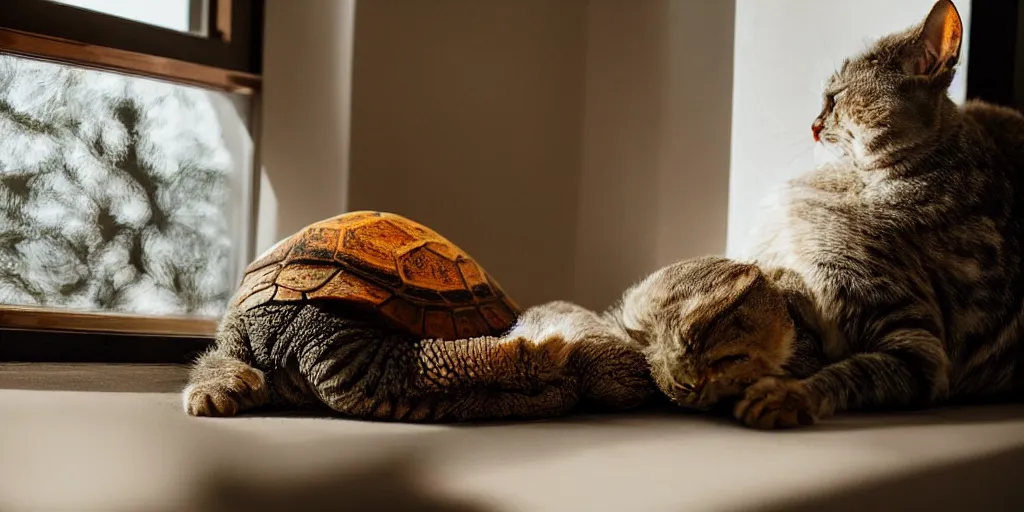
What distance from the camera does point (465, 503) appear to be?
71cm

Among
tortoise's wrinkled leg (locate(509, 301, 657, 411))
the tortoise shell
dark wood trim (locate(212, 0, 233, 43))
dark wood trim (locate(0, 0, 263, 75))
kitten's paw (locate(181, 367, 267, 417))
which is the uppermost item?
dark wood trim (locate(212, 0, 233, 43))

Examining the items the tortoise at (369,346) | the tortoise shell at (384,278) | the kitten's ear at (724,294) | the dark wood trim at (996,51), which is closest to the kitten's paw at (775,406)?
the kitten's ear at (724,294)

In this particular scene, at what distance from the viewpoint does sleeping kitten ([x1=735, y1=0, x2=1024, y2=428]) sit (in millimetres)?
1224

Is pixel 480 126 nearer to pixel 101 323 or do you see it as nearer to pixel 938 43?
pixel 101 323

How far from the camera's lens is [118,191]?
2.23 m

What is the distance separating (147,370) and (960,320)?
1763 millimetres

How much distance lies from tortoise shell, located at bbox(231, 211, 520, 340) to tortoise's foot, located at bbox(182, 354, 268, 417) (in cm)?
10

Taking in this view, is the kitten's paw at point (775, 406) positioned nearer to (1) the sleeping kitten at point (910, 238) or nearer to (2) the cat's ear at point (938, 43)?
(1) the sleeping kitten at point (910, 238)

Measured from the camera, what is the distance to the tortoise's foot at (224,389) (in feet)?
3.39

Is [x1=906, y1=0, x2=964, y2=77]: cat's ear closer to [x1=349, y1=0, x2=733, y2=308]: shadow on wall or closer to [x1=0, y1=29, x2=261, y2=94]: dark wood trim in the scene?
[x1=349, y1=0, x2=733, y2=308]: shadow on wall

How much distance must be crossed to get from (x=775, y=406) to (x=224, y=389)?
0.76m

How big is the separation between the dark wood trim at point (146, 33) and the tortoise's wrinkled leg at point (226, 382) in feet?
4.54

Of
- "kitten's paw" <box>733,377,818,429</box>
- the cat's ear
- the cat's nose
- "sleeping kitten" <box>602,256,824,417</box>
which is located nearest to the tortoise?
"sleeping kitten" <box>602,256,824,417</box>

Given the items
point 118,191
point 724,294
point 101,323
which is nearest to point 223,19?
point 118,191
